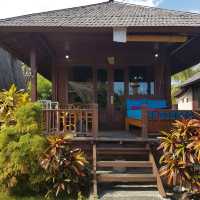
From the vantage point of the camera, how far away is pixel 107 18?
10.6 m

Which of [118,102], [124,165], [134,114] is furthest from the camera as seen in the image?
[118,102]

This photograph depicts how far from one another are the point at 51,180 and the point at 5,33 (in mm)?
4501

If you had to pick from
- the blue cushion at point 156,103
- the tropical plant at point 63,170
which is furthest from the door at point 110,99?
the tropical plant at point 63,170

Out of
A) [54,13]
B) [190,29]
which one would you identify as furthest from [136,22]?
[54,13]

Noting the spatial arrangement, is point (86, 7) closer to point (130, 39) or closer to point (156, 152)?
point (130, 39)

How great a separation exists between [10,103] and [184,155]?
4.71m

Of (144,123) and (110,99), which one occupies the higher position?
(110,99)

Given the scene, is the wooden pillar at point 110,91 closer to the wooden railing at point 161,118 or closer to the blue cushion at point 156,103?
the blue cushion at point 156,103

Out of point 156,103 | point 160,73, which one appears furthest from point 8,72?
point 156,103

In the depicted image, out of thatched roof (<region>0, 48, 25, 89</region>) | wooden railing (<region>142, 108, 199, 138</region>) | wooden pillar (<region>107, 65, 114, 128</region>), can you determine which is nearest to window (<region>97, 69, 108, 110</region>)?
wooden pillar (<region>107, 65, 114, 128</region>)

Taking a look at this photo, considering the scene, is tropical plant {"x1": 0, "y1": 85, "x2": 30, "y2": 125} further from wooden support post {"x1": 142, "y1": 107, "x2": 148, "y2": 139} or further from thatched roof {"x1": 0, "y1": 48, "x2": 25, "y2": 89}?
thatched roof {"x1": 0, "y1": 48, "x2": 25, "y2": 89}

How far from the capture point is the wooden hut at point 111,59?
31.8 feet

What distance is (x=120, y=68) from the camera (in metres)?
13.2

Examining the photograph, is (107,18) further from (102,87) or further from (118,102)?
(118,102)
